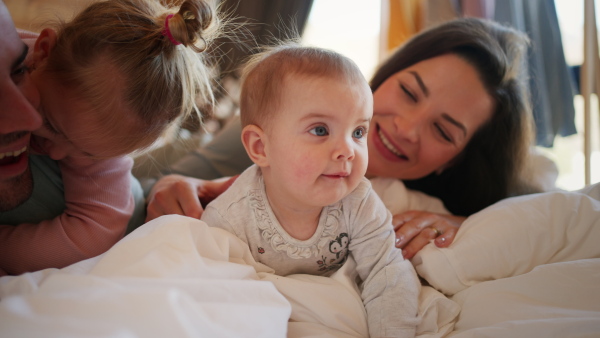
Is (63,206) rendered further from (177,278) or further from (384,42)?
(384,42)

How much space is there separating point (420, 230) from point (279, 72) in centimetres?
55

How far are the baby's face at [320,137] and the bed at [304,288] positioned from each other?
19 centimetres

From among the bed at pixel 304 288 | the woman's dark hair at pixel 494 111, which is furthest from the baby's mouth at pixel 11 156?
the woman's dark hair at pixel 494 111

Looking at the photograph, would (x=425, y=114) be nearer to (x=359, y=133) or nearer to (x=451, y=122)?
(x=451, y=122)

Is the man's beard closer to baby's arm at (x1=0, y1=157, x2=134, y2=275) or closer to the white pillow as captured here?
baby's arm at (x1=0, y1=157, x2=134, y2=275)

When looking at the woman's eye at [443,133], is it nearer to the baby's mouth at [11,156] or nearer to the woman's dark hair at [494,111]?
the woman's dark hair at [494,111]

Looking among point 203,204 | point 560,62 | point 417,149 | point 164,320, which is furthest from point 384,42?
point 164,320

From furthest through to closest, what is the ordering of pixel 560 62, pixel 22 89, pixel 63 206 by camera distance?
pixel 560 62, pixel 63 206, pixel 22 89

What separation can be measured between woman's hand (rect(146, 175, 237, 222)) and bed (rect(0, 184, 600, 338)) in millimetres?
249

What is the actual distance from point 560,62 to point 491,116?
2.48ft

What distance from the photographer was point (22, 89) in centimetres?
78

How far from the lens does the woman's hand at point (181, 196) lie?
108 centimetres

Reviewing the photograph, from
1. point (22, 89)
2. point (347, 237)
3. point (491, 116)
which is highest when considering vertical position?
point (22, 89)

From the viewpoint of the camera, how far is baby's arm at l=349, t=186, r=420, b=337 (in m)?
0.82
